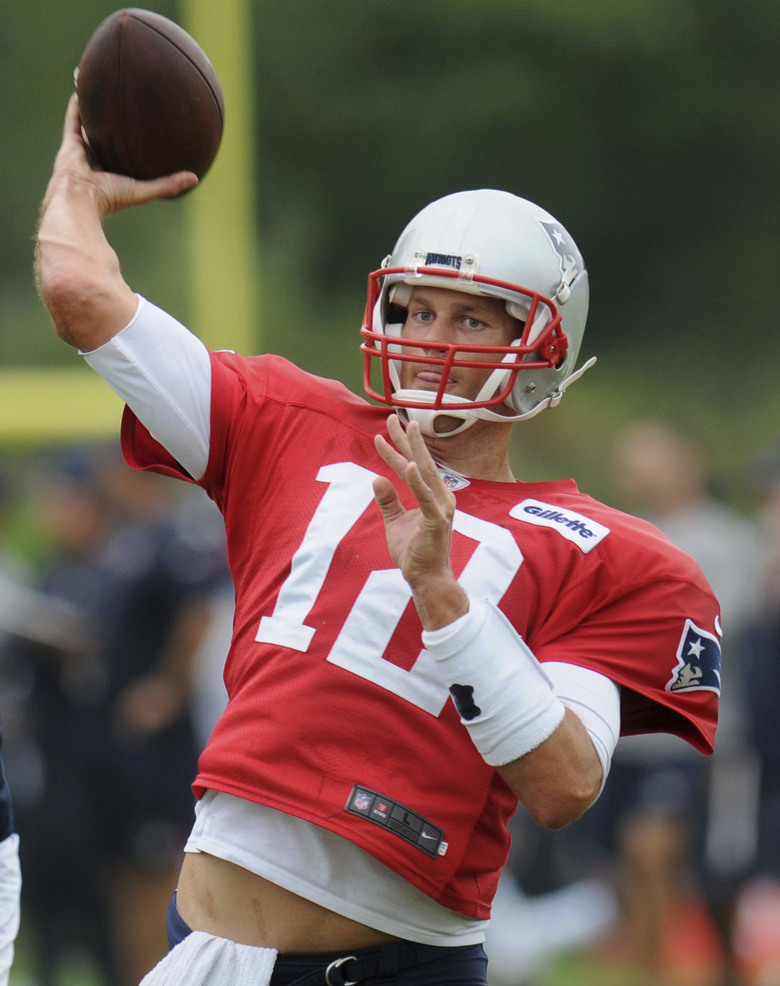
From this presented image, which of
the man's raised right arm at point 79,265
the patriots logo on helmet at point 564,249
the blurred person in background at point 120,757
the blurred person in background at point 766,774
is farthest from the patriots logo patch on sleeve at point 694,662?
the blurred person in background at point 120,757

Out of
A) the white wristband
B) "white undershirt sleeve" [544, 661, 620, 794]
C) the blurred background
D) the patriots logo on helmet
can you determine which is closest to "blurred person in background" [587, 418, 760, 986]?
the blurred background

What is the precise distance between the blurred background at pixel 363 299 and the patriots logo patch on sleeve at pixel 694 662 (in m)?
3.17

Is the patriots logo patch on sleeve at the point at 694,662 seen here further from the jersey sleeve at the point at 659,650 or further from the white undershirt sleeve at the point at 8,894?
the white undershirt sleeve at the point at 8,894

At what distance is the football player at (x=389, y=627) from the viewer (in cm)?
223

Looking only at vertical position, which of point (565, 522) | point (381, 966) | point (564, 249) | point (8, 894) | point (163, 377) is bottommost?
point (8, 894)

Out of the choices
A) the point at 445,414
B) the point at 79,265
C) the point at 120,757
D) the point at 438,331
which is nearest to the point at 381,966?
the point at 445,414

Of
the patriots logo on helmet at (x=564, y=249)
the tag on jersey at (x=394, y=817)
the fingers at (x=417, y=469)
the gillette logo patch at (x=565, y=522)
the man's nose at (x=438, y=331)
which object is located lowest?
A: the tag on jersey at (x=394, y=817)

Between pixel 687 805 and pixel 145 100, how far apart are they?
13.9 feet

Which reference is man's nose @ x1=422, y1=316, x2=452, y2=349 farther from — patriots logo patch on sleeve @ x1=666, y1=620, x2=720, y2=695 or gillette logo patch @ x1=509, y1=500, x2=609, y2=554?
patriots logo patch on sleeve @ x1=666, y1=620, x2=720, y2=695

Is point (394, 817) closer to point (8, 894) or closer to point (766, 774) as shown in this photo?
point (8, 894)

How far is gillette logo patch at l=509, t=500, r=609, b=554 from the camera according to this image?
7.95ft

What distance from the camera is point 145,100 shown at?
2609 mm

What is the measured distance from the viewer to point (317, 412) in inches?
99.3

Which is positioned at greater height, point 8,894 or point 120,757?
point 8,894
